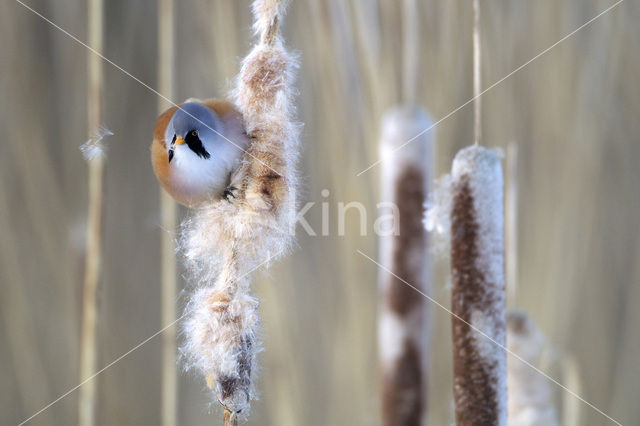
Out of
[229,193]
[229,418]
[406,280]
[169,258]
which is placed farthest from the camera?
[169,258]

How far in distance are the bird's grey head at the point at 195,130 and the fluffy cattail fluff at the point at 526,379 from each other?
0.78m

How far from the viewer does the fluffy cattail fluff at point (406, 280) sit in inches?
43.1

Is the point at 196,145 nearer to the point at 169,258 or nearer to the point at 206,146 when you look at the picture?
the point at 206,146

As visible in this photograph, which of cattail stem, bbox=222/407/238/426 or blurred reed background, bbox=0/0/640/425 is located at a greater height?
blurred reed background, bbox=0/0/640/425

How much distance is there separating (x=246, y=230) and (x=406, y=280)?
475 millimetres

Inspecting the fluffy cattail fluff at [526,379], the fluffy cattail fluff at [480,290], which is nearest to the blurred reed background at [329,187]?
the fluffy cattail fluff at [526,379]

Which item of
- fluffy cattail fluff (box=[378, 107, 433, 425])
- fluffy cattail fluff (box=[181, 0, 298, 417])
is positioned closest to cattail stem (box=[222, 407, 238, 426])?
fluffy cattail fluff (box=[181, 0, 298, 417])

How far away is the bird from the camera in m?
0.84

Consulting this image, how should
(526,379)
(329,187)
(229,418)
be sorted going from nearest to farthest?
(229,418) < (526,379) < (329,187)

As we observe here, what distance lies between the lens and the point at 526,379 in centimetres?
125

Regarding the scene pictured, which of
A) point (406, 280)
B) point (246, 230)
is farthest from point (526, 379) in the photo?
point (246, 230)

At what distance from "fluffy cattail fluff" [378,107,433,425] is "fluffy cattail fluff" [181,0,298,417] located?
0.37 m

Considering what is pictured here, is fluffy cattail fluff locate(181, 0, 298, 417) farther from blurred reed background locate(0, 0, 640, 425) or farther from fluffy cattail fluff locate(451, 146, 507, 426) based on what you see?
blurred reed background locate(0, 0, 640, 425)

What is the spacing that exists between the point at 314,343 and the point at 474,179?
49.8 inches
